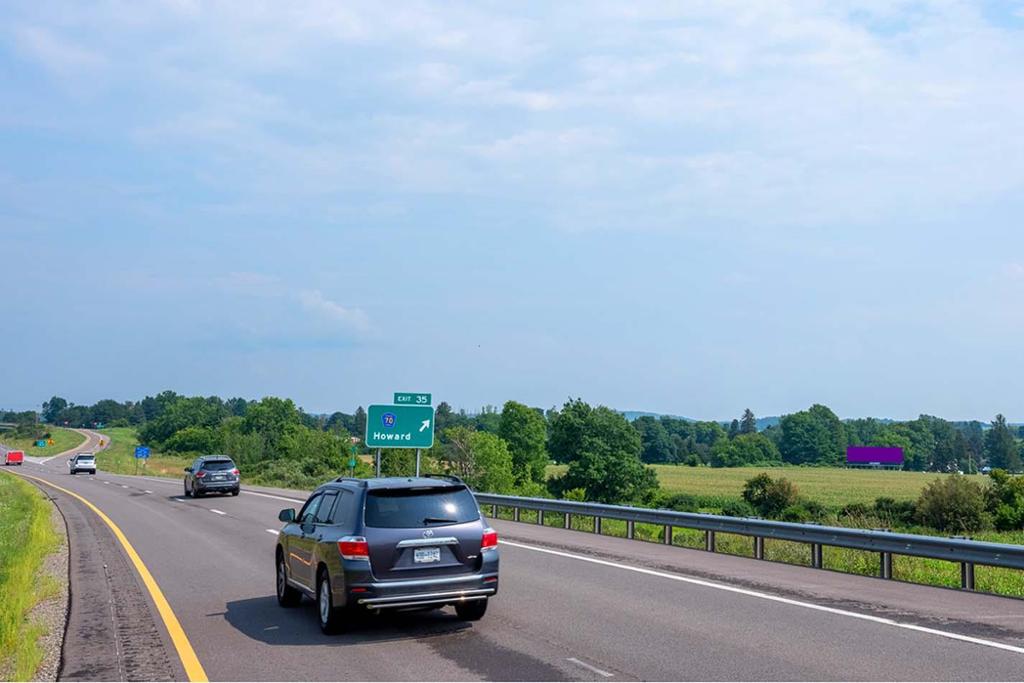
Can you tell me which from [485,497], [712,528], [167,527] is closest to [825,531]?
[712,528]

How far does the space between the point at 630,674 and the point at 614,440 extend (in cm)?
9810

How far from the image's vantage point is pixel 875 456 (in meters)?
189

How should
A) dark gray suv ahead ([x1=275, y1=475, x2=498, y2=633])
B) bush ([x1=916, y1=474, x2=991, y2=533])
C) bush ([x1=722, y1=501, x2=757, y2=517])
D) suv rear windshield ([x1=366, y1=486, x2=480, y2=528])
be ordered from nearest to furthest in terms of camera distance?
dark gray suv ahead ([x1=275, y1=475, x2=498, y2=633]) < suv rear windshield ([x1=366, y1=486, x2=480, y2=528]) < bush ([x1=916, y1=474, x2=991, y2=533]) < bush ([x1=722, y1=501, x2=757, y2=517])

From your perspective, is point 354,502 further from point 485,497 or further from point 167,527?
point 485,497

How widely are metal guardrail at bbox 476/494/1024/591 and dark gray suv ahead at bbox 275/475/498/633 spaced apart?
6837 millimetres

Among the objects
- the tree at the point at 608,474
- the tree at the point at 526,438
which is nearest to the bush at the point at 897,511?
the tree at the point at 608,474

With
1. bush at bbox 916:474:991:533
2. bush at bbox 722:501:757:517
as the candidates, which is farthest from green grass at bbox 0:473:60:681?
bush at bbox 722:501:757:517

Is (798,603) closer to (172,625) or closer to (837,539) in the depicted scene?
(837,539)

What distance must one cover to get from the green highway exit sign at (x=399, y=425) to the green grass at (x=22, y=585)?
11.0 meters

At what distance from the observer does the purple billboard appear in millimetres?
187125

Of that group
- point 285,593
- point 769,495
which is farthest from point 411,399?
point 769,495

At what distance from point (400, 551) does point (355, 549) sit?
45 cm

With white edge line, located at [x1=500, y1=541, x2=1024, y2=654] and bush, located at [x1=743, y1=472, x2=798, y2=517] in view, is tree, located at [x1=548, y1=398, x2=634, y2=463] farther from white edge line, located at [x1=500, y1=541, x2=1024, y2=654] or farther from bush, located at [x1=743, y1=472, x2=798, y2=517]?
white edge line, located at [x1=500, y1=541, x2=1024, y2=654]

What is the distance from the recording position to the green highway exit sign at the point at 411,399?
36681 mm
